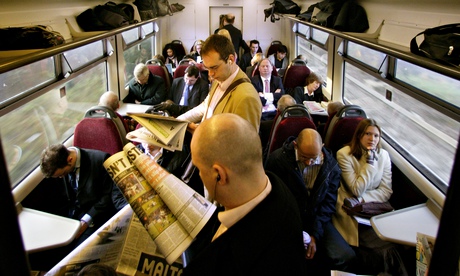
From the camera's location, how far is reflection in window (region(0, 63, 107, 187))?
3279mm

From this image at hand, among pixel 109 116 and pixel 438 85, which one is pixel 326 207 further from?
pixel 109 116

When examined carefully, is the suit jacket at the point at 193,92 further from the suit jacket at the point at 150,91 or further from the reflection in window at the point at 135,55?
the reflection in window at the point at 135,55

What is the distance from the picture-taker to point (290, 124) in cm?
359

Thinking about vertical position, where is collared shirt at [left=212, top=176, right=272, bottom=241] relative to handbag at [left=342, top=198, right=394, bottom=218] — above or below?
above

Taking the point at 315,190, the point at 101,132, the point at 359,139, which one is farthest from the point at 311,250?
the point at 101,132

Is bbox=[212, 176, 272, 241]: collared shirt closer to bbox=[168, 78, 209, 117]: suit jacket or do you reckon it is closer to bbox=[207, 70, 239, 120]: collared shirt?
bbox=[207, 70, 239, 120]: collared shirt

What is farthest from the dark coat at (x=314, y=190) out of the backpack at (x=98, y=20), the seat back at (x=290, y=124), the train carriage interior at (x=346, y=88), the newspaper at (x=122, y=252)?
the backpack at (x=98, y=20)

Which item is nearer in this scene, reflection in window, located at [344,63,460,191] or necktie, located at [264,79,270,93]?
reflection in window, located at [344,63,460,191]

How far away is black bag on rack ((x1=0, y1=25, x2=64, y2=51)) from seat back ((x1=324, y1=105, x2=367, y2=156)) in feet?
8.30

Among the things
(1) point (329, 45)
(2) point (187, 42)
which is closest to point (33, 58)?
(1) point (329, 45)

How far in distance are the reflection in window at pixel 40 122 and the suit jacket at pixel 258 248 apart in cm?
195

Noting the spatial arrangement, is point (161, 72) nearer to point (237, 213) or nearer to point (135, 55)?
point (135, 55)

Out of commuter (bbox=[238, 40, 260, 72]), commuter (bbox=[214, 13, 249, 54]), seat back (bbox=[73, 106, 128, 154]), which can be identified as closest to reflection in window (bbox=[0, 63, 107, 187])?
seat back (bbox=[73, 106, 128, 154])

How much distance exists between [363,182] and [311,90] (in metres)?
3.15
